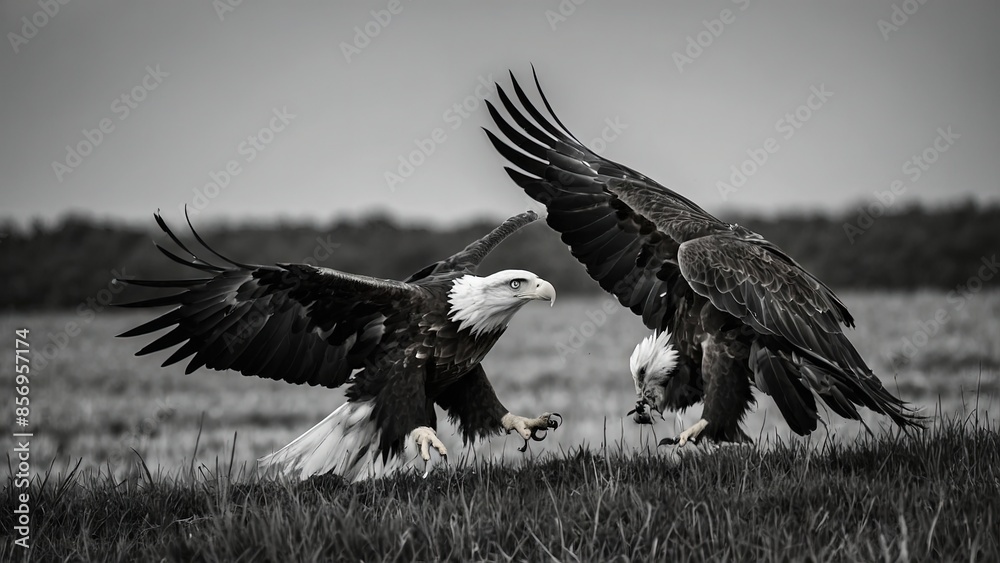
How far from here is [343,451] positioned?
512cm

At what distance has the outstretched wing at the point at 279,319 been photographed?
4.68 metres

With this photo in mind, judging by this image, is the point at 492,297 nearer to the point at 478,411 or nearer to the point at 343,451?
the point at 478,411

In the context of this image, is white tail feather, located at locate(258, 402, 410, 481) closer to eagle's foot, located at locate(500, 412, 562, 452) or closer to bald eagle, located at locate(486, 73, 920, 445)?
eagle's foot, located at locate(500, 412, 562, 452)

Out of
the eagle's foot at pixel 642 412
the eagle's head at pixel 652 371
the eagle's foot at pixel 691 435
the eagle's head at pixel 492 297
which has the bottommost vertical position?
the eagle's foot at pixel 691 435

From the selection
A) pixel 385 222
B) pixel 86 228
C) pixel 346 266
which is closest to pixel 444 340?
pixel 346 266

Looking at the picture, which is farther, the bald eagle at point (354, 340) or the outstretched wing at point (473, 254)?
the outstretched wing at point (473, 254)

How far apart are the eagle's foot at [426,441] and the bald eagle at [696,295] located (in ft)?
4.55

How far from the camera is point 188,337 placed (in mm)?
4801

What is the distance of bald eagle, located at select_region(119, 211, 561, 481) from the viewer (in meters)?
4.77

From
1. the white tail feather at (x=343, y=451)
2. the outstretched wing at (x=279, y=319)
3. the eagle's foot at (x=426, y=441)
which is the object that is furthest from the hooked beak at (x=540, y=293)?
the white tail feather at (x=343, y=451)

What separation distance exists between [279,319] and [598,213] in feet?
7.31

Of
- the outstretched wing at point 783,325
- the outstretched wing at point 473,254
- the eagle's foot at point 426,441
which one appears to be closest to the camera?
the eagle's foot at point 426,441

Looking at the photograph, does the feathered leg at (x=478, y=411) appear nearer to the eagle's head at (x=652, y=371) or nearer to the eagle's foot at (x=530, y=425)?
the eagle's foot at (x=530, y=425)

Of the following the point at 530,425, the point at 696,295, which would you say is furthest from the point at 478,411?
the point at 696,295
